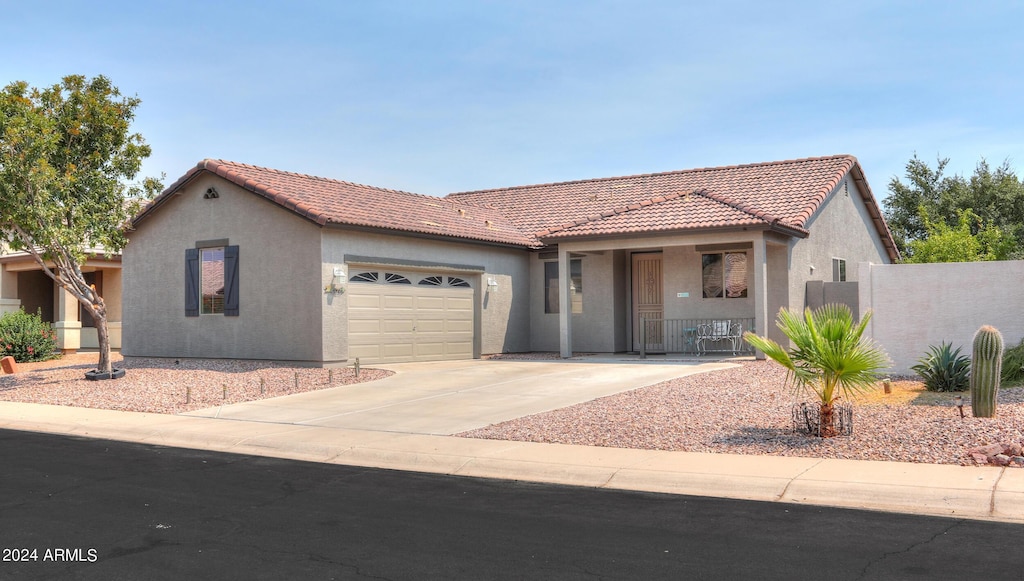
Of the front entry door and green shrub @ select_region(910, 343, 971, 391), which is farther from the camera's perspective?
the front entry door

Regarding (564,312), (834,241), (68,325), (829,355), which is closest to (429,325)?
(564,312)

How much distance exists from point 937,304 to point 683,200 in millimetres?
7879

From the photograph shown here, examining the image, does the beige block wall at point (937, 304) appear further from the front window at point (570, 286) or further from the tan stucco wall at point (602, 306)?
the front window at point (570, 286)

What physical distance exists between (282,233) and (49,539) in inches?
548

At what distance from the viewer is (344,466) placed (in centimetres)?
1041

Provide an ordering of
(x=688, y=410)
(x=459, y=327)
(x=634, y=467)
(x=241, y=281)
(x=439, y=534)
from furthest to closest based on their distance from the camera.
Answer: (x=459, y=327) < (x=241, y=281) < (x=688, y=410) < (x=634, y=467) < (x=439, y=534)

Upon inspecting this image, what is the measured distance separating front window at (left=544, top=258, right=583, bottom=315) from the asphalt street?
14648 millimetres

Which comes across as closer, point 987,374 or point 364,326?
point 987,374

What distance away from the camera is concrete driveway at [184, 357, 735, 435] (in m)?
13.3

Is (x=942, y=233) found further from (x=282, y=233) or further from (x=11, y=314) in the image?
(x=11, y=314)

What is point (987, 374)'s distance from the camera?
10969mm

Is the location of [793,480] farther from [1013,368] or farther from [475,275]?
[475,275]

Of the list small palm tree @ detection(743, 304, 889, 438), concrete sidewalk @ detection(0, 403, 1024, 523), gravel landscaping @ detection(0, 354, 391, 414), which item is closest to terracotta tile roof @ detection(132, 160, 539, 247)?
gravel landscaping @ detection(0, 354, 391, 414)

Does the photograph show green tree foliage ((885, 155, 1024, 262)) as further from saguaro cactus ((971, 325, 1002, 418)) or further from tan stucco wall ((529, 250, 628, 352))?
saguaro cactus ((971, 325, 1002, 418))
